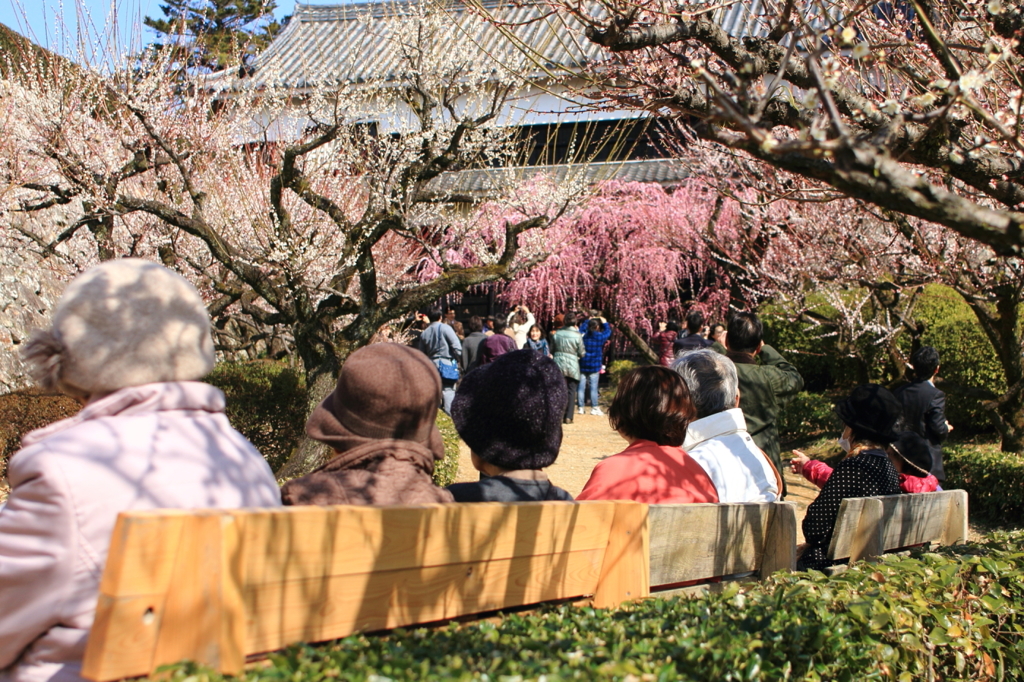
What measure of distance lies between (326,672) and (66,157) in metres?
8.02

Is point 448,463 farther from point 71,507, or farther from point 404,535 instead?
point 71,507

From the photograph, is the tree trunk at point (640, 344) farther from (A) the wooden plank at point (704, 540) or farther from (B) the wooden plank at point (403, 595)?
(B) the wooden plank at point (403, 595)

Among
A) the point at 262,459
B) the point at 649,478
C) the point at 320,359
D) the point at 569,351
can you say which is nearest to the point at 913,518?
the point at 649,478

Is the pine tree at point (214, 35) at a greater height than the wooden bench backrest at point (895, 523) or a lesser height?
greater

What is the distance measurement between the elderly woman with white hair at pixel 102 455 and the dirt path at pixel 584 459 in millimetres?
6395

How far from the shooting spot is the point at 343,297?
25.0ft

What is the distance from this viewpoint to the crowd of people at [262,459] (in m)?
1.65

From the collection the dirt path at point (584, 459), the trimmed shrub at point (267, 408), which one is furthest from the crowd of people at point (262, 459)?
the trimmed shrub at point (267, 408)

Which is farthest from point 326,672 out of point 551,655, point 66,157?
point 66,157

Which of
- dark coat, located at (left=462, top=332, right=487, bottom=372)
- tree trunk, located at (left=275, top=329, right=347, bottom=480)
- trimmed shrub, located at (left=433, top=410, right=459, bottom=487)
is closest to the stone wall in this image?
tree trunk, located at (left=275, top=329, right=347, bottom=480)

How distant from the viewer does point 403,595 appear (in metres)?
1.80

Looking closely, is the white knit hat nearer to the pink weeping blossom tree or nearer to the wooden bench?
the wooden bench

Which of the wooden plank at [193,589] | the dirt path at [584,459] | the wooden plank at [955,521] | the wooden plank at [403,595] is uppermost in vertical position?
the wooden plank at [193,589]

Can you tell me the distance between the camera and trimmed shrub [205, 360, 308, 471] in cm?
806
